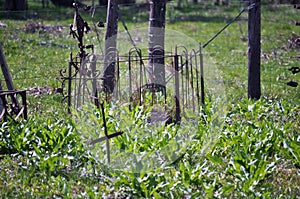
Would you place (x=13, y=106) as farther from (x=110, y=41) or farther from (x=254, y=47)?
(x=254, y=47)

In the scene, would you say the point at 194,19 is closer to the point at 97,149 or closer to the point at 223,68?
the point at 223,68

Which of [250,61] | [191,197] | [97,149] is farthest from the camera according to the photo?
[250,61]

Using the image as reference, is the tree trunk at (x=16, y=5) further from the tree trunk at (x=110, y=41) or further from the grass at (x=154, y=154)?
the tree trunk at (x=110, y=41)

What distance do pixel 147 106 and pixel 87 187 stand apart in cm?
225

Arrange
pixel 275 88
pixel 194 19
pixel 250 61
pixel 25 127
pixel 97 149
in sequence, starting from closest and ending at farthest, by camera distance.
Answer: pixel 97 149 → pixel 25 127 → pixel 250 61 → pixel 275 88 → pixel 194 19

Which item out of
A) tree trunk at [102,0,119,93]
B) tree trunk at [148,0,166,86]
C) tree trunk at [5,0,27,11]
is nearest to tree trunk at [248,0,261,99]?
tree trunk at [148,0,166,86]

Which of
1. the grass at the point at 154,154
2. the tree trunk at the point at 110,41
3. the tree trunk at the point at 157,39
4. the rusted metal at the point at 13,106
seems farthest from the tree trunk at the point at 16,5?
the rusted metal at the point at 13,106

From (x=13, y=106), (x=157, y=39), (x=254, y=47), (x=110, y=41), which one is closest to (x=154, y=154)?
(x=13, y=106)

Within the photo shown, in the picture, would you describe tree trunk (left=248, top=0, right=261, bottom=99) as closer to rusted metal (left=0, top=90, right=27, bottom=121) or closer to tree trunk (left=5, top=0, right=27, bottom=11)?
rusted metal (left=0, top=90, right=27, bottom=121)

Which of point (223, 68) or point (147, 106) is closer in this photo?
point (147, 106)

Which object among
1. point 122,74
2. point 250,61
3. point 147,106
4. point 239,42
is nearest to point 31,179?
point 147,106

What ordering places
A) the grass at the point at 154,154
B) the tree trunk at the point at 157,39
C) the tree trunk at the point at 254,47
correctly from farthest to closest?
the tree trunk at the point at 254,47 < the tree trunk at the point at 157,39 < the grass at the point at 154,154

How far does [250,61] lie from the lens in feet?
26.8

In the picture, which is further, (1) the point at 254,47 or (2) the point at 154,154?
(1) the point at 254,47
